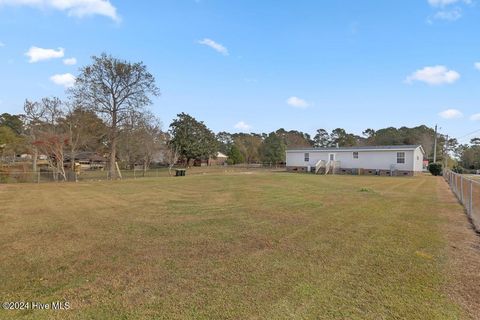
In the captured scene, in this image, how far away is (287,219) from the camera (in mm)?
7094

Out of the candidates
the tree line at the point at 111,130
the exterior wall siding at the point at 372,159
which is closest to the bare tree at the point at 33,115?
the tree line at the point at 111,130

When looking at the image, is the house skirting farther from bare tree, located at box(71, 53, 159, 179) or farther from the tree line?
bare tree, located at box(71, 53, 159, 179)

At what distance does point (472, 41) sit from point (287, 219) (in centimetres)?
1608

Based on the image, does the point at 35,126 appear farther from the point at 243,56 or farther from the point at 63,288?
the point at 63,288

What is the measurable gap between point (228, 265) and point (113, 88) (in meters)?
25.0

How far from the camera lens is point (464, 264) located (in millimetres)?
4238

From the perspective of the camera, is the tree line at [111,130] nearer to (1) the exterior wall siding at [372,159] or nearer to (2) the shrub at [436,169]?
(1) the exterior wall siding at [372,159]

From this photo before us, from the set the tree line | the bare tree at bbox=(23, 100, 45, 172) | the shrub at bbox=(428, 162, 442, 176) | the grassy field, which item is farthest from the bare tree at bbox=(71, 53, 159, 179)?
the shrub at bbox=(428, 162, 442, 176)

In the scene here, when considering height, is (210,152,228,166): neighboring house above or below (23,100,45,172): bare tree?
below

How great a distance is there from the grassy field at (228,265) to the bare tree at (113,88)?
19422 millimetres

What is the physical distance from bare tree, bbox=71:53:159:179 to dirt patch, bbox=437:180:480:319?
24.1 m

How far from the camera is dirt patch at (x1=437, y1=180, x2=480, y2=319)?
10.2 ft

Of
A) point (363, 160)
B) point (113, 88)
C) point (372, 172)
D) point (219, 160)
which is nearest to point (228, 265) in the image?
point (113, 88)

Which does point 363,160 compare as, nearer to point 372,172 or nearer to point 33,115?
point 372,172
